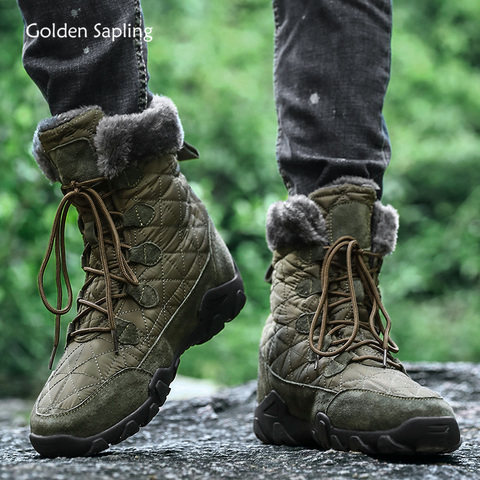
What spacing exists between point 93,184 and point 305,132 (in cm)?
46

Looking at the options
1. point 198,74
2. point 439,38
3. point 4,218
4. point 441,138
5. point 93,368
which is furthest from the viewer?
point 439,38

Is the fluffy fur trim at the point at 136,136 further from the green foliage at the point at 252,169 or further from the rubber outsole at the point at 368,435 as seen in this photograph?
the green foliage at the point at 252,169

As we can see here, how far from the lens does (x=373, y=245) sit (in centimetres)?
142

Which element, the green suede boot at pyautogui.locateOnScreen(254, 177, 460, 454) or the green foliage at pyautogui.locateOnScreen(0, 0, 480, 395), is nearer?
the green suede boot at pyautogui.locateOnScreen(254, 177, 460, 454)

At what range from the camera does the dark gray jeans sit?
127 centimetres

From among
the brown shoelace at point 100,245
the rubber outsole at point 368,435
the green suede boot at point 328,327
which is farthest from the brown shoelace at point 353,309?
the brown shoelace at point 100,245

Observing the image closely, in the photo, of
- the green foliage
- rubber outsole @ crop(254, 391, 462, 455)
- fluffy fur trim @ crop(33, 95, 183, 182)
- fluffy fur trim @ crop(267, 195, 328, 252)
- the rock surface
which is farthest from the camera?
the green foliage

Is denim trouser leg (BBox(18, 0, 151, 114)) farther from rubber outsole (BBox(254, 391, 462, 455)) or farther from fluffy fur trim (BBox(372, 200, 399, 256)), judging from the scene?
rubber outsole (BBox(254, 391, 462, 455))

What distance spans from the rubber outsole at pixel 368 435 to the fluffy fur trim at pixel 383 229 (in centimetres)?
37

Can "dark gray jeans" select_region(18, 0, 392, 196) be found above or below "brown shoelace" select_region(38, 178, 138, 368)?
above

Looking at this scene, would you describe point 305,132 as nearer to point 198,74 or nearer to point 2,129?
point 2,129

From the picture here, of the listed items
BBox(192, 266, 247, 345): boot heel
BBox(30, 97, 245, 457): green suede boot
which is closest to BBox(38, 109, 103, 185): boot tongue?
BBox(30, 97, 245, 457): green suede boot

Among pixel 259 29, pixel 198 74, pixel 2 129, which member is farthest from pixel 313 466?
pixel 259 29

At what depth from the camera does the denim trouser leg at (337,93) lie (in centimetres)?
141
